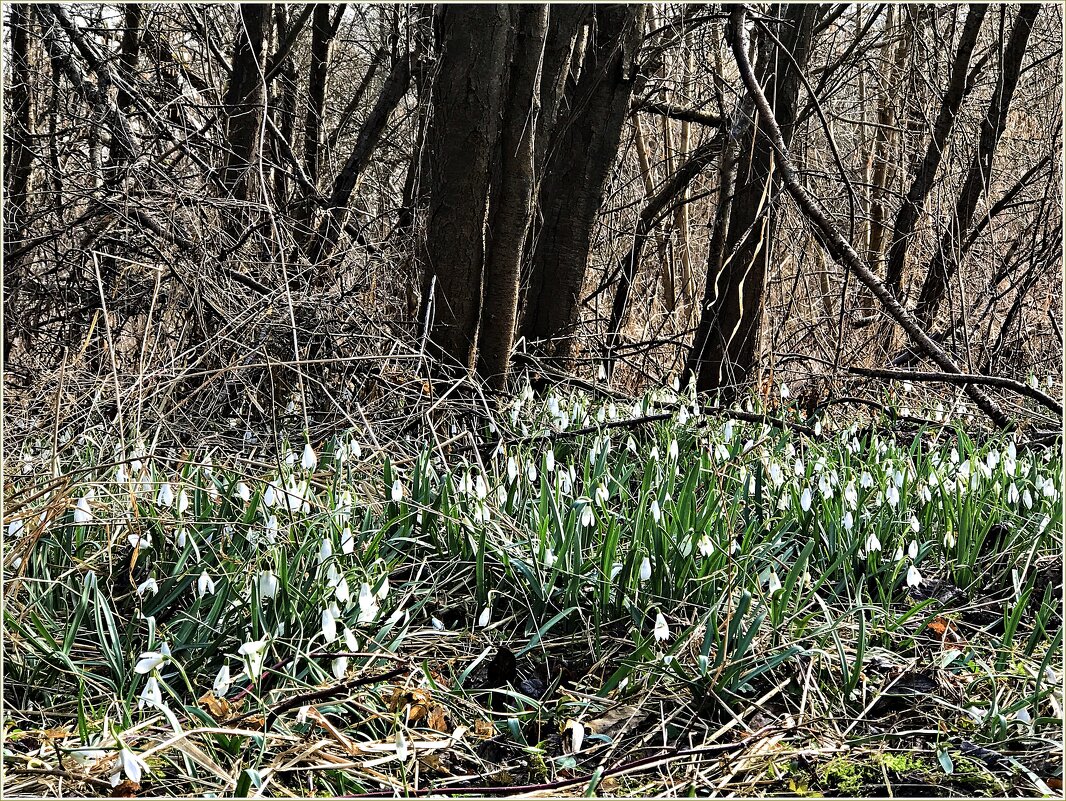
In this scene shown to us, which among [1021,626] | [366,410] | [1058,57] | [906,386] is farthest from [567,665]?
[1058,57]

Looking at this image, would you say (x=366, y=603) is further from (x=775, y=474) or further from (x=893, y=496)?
(x=893, y=496)

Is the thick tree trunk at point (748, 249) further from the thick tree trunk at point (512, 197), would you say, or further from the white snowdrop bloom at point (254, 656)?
the white snowdrop bloom at point (254, 656)

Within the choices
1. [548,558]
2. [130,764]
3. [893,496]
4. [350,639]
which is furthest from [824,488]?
[130,764]

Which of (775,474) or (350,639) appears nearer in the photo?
(350,639)

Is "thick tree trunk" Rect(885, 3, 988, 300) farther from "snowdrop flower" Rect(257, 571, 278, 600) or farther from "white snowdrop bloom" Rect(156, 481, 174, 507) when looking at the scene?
"snowdrop flower" Rect(257, 571, 278, 600)

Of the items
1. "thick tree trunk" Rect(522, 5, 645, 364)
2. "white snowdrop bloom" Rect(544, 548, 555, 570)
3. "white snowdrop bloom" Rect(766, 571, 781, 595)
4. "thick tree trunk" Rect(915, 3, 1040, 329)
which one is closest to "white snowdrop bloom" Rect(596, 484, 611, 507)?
"white snowdrop bloom" Rect(544, 548, 555, 570)

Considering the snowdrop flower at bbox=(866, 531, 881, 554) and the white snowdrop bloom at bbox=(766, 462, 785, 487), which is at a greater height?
the white snowdrop bloom at bbox=(766, 462, 785, 487)

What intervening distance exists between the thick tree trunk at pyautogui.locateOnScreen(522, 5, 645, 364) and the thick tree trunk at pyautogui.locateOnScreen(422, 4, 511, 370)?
0.99 m

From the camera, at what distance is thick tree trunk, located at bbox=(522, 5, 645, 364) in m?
5.96

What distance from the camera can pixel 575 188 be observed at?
612 cm

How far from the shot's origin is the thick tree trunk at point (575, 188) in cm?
596

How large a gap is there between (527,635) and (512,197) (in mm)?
2847

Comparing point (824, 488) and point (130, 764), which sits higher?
point (824, 488)

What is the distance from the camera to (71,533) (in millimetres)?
3000
